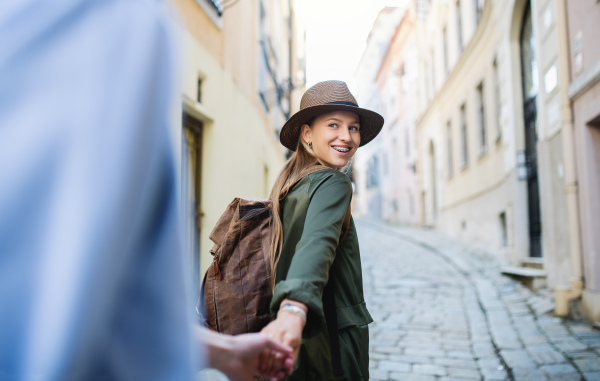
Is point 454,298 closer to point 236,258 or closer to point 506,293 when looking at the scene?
point 506,293

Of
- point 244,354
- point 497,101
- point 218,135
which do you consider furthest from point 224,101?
point 497,101

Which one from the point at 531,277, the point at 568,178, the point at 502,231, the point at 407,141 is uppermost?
the point at 407,141

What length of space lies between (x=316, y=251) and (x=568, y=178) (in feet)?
18.5

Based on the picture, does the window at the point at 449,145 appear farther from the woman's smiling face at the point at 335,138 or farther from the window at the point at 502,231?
the woman's smiling face at the point at 335,138

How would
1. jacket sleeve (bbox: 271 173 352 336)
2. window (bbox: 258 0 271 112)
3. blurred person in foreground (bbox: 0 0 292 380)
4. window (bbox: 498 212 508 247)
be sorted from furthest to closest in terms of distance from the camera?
window (bbox: 498 212 508 247) → window (bbox: 258 0 271 112) → jacket sleeve (bbox: 271 173 352 336) → blurred person in foreground (bbox: 0 0 292 380)

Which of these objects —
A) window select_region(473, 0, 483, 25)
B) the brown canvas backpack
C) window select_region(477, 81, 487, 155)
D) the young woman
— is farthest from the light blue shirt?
window select_region(473, 0, 483, 25)

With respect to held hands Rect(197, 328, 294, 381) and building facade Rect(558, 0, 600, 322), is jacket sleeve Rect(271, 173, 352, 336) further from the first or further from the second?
building facade Rect(558, 0, 600, 322)

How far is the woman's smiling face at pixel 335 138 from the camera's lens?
1.82 m

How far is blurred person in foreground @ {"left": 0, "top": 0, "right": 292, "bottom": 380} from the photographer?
53cm

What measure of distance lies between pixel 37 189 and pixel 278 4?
14.7m

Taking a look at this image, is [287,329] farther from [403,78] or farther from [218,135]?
[403,78]

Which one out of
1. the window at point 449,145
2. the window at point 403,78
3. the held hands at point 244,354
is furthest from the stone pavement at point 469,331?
the window at point 403,78

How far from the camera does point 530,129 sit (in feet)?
31.2

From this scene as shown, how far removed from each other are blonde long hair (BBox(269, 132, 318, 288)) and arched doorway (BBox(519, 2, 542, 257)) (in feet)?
27.7
